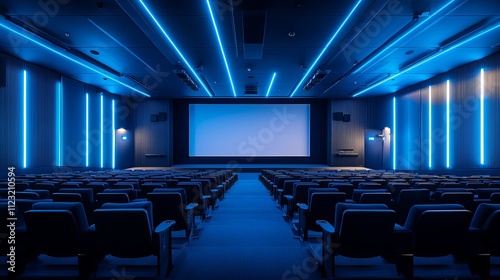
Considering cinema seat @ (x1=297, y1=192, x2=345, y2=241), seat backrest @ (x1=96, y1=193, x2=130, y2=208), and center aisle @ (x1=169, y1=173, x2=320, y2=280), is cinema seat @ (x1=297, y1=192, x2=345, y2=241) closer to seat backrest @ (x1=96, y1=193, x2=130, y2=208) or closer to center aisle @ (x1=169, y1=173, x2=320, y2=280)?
center aisle @ (x1=169, y1=173, x2=320, y2=280)

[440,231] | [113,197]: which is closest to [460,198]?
[440,231]

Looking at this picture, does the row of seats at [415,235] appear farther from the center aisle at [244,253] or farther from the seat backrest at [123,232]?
the seat backrest at [123,232]

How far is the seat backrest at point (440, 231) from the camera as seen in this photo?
268 centimetres

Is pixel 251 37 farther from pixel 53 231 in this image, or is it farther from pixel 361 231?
pixel 53 231

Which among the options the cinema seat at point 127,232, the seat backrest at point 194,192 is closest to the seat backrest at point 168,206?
the cinema seat at point 127,232

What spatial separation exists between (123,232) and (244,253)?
1.40 m

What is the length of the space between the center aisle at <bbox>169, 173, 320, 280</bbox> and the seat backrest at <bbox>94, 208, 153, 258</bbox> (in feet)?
1.50

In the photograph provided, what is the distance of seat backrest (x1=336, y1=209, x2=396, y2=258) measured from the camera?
269cm

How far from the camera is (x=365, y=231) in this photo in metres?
2.74

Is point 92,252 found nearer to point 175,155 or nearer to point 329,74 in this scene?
point 329,74

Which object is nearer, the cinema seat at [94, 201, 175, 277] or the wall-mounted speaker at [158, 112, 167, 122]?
the cinema seat at [94, 201, 175, 277]

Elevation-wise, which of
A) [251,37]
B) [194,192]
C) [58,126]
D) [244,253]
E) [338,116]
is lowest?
[244,253]

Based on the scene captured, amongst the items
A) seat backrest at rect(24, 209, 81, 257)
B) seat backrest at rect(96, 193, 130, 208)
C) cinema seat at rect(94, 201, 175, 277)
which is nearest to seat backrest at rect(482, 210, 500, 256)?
cinema seat at rect(94, 201, 175, 277)

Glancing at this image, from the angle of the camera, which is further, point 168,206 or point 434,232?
point 168,206
